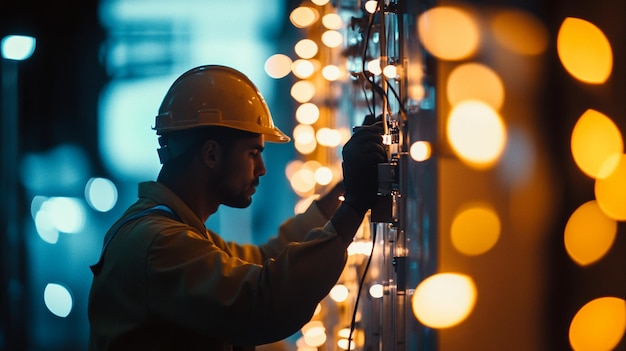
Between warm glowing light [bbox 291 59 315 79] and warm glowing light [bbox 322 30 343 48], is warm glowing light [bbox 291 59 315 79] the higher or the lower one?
the lower one

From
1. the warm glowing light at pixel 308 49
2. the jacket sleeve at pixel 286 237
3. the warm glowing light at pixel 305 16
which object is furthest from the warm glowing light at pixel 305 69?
the jacket sleeve at pixel 286 237

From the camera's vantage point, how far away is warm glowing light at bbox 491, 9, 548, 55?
1.54 metres

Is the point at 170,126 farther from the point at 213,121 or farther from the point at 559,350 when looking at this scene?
the point at 559,350

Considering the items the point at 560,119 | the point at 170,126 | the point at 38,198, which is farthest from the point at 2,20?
the point at 560,119

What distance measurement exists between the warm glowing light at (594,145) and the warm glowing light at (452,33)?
268 mm

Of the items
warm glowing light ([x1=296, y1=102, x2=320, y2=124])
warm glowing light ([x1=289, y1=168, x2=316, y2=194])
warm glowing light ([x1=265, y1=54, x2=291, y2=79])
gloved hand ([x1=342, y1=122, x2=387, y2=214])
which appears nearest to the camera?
gloved hand ([x1=342, y1=122, x2=387, y2=214])

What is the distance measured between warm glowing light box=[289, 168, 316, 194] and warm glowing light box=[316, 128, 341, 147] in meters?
0.22

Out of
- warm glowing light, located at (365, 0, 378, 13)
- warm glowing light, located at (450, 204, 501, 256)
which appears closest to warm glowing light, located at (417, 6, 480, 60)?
warm glowing light, located at (450, 204, 501, 256)

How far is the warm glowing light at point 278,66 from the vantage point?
4703 mm

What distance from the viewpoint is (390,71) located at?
1.89 meters

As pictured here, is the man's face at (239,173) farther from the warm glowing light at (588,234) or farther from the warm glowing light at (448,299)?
the warm glowing light at (588,234)

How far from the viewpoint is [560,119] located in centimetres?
155

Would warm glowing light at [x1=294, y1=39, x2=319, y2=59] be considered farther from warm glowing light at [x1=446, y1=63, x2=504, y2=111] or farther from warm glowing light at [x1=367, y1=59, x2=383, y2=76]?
warm glowing light at [x1=446, y1=63, x2=504, y2=111]

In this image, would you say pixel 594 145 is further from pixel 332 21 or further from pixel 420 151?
pixel 332 21
